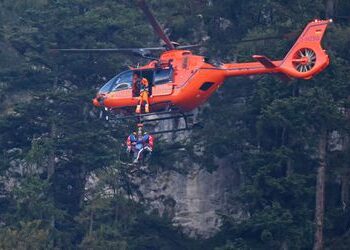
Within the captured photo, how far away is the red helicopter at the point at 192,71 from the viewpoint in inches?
1244

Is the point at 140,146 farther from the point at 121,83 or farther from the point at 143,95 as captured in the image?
the point at 121,83

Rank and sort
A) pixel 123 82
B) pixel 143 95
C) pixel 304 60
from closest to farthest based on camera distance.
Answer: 1. pixel 304 60
2. pixel 143 95
3. pixel 123 82

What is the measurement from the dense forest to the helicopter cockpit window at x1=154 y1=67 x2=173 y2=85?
5.01 metres

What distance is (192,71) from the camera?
1259 inches

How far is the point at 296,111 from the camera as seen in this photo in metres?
35.8

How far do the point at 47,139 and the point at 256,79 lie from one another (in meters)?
8.94

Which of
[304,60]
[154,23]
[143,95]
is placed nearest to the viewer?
[154,23]

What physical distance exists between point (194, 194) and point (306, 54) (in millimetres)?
11310

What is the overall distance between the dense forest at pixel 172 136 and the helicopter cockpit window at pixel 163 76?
501 cm

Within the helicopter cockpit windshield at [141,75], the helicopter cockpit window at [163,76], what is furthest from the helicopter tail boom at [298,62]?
the helicopter cockpit windshield at [141,75]

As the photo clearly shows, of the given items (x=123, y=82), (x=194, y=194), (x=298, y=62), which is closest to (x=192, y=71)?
(x=123, y=82)

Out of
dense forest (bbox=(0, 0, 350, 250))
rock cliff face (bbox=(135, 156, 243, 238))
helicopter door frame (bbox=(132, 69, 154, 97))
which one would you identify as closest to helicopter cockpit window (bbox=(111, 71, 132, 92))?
helicopter door frame (bbox=(132, 69, 154, 97))

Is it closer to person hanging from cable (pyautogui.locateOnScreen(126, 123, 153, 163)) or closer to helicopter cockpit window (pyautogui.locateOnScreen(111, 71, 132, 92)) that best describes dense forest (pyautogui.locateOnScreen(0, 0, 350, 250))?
helicopter cockpit window (pyautogui.locateOnScreen(111, 71, 132, 92))

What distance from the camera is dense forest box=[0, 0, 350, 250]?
3566 cm
